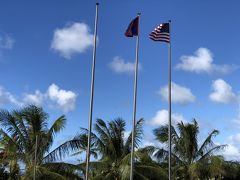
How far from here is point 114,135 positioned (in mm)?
34688

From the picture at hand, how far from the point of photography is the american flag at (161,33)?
26.3 meters

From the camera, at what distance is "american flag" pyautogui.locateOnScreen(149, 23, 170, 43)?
2631 centimetres

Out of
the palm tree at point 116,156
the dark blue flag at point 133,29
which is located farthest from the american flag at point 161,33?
the palm tree at point 116,156

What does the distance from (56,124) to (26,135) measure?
2.27 meters

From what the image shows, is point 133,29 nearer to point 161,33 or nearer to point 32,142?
point 161,33

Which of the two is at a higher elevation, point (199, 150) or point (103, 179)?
Answer: point (199, 150)

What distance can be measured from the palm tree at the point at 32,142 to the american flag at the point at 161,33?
10.2m

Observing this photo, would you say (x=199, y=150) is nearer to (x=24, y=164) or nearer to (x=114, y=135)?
(x=114, y=135)

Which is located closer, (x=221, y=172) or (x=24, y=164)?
(x=24, y=164)

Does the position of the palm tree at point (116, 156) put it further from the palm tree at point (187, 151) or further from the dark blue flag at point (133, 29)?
the dark blue flag at point (133, 29)

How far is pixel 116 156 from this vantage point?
112 feet

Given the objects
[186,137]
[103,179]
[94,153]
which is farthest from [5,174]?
[186,137]

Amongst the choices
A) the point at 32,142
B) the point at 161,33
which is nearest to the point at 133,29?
the point at 161,33

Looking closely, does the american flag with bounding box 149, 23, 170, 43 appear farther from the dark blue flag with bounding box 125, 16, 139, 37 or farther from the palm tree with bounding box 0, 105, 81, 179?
the palm tree with bounding box 0, 105, 81, 179
